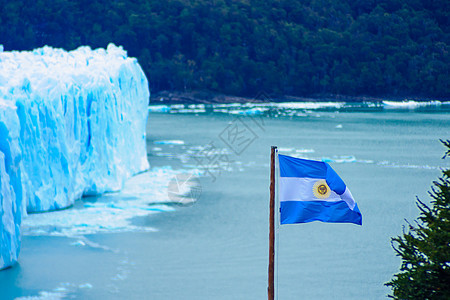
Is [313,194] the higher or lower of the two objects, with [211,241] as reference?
higher

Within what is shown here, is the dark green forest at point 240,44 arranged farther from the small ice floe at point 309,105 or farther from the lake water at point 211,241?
the lake water at point 211,241

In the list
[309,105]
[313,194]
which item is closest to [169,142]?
[313,194]

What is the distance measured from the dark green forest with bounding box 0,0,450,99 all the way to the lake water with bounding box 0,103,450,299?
38993 mm

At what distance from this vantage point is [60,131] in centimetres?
1459

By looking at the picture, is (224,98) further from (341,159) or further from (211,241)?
(211,241)

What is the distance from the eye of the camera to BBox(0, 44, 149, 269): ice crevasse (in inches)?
421

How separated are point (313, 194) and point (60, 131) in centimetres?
887

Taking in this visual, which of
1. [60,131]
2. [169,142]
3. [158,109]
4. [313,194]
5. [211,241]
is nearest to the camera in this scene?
[313,194]

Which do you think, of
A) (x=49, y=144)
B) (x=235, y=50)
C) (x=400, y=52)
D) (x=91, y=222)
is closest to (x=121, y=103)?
(x=49, y=144)

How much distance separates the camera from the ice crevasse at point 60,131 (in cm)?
1070

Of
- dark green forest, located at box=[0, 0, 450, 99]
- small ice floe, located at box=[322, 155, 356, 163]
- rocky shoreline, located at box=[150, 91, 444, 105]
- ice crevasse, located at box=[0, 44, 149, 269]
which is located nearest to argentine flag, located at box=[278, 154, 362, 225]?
ice crevasse, located at box=[0, 44, 149, 269]

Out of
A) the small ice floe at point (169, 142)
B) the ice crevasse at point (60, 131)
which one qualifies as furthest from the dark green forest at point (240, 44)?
the ice crevasse at point (60, 131)

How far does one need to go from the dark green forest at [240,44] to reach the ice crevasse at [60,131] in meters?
44.8

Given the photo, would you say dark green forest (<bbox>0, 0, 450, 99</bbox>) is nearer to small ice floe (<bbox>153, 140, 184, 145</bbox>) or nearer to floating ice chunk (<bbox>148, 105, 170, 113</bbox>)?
floating ice chunk (<bbox>148, 105, 170, 113</bbox>)
